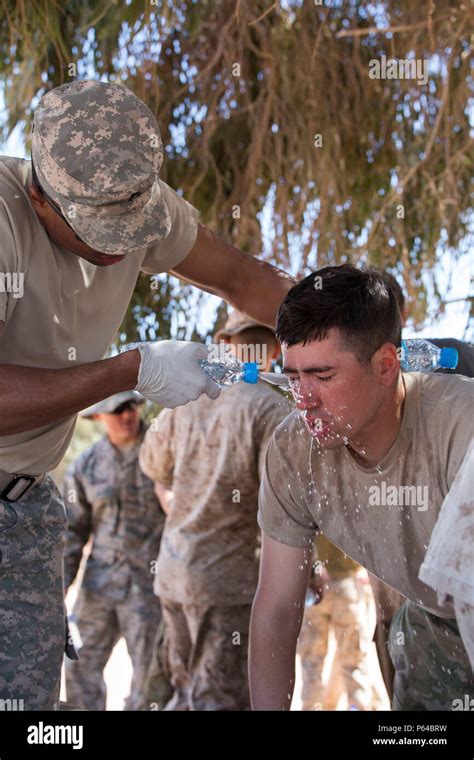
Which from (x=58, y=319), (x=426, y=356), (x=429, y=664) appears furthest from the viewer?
(x=426, y=356)

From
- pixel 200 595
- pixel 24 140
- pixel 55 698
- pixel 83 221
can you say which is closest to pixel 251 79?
pixel 24 140

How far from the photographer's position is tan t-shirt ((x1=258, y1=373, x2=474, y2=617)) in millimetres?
2340

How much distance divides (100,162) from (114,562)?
125 inches

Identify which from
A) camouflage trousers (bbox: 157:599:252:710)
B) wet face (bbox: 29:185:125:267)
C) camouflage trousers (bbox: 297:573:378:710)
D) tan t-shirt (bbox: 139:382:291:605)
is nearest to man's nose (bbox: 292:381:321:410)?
wet face (bbox: 29:185:125:267)

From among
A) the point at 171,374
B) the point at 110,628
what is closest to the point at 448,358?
the point at 171,374

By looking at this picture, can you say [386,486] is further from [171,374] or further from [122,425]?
[122,425]

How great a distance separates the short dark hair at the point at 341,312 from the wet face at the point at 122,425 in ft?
9.90

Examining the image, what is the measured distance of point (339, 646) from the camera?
4.45 meters

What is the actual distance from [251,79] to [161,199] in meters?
2.72

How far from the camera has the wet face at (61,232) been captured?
2.38 m

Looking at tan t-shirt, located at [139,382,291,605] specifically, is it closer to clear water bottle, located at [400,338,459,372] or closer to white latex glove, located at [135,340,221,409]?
clear water bottle, located at [400,338,459,372]

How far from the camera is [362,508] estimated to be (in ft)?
7.95

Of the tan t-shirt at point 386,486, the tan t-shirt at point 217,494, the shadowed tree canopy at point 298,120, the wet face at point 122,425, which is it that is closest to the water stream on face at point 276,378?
the tan t-shirt at point 386,486
